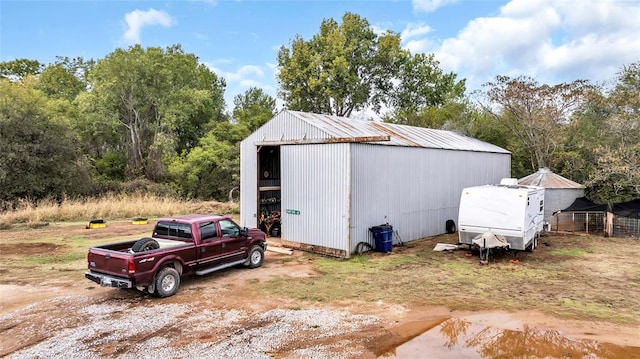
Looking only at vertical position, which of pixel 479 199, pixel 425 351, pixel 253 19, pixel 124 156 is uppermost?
pixel 253 19

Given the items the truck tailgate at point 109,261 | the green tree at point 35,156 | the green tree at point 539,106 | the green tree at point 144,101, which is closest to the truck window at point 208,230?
the truck tailgate at point 109,261

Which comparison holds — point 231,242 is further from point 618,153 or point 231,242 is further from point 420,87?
point 420,87

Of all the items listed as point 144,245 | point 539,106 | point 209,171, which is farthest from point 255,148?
point 539,106

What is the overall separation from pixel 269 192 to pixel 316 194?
492cm

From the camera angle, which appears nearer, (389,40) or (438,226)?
(438,226)

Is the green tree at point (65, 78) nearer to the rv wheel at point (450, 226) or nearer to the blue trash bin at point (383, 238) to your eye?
the blue trash bin at point (383, 238)

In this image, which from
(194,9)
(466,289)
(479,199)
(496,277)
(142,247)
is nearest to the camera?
(142,247)

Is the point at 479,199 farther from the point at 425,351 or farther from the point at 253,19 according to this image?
the point at 253,19

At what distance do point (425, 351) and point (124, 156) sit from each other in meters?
37.2

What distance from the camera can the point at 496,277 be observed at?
1056 centimetres

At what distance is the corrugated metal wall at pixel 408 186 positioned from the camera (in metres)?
13.1


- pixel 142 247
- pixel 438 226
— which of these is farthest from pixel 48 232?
pixel 438 226

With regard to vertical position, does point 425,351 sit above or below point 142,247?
below

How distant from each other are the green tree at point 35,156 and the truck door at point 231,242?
17.0 metres
